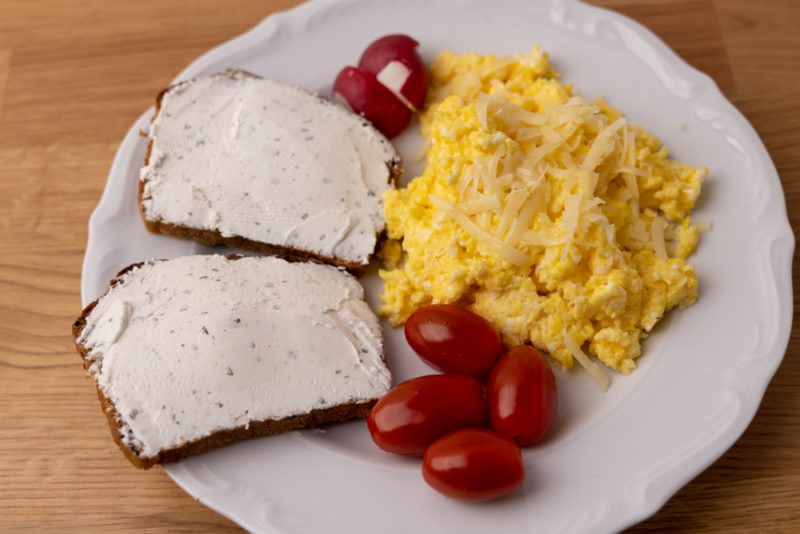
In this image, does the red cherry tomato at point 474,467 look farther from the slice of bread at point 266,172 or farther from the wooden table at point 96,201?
the slice of bread at point 266,172

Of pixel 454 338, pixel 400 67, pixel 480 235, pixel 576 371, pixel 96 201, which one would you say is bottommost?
pixel 96 201

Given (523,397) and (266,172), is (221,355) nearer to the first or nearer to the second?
(266,172)

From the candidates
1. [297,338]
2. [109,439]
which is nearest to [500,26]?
[297,338]

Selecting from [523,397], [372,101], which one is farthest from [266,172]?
[523,397]

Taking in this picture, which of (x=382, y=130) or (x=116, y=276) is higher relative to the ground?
(x=382, y=130)

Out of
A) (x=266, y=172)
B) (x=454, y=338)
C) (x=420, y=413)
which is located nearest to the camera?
(x=420, y=413)

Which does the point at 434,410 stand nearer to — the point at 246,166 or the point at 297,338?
the point at 297,338
